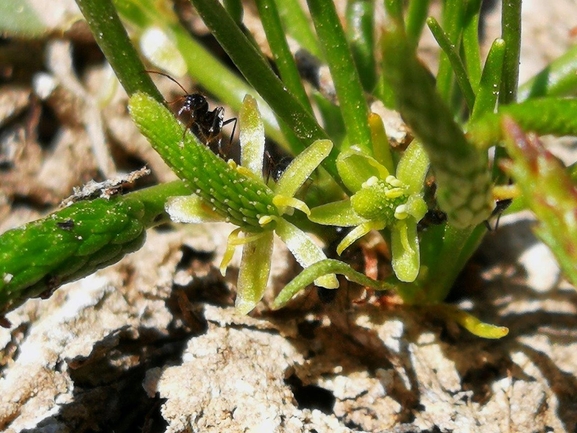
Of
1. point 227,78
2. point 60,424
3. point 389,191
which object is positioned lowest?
point 60,424

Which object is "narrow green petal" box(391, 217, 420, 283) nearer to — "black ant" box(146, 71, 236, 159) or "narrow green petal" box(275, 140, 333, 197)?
"narrow green petal" box(275, 140, 333, 197)

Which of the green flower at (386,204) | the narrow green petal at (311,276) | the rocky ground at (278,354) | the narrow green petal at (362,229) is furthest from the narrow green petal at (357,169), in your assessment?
the rocky ground at (278,354)

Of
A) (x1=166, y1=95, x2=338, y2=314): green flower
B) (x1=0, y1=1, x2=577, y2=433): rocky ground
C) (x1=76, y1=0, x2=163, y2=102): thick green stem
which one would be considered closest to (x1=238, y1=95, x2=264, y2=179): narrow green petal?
(x1=166, y1=95, x2=338, y2=314): green flower

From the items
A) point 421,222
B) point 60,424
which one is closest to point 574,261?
point 421,222

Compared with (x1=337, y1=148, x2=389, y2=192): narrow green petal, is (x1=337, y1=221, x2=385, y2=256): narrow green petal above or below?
below

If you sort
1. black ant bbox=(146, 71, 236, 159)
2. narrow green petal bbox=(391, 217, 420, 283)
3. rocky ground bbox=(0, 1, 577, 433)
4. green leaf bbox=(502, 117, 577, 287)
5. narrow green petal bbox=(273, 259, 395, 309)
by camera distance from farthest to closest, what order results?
1. black ant bbox=(146, 71, 236, 159)
2. rocky ground bbox=(0, 1, 577, 433)
3. narrow green petal bbox=(391, 217, 420, 283)
4. narrow green petal bbox=(273, 259, 395, 309)
5. green leaf bbox=(502, 117, 577, 287)

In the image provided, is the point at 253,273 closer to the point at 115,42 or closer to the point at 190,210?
the point at 190,210

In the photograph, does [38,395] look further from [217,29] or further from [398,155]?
[398,155]

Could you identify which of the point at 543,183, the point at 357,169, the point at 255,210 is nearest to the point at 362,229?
the point at 357,169
